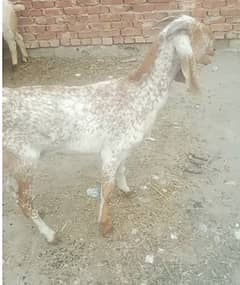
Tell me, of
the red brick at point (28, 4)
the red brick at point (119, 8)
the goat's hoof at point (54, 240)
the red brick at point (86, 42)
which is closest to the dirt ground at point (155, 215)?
the goat's hoof at point (54, 240)

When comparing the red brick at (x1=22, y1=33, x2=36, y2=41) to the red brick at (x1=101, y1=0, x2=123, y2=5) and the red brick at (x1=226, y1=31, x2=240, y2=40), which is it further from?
the red brick at (x1=226, y1=31, x2=240, y2=40)

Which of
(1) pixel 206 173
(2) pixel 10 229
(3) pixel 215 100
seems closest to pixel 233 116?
(3) pixel 215 100

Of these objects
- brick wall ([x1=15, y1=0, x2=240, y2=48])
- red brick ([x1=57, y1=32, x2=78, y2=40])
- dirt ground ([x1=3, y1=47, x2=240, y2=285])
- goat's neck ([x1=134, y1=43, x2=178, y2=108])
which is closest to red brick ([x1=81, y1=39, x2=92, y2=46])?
brick wall ([x1=15, y1=0, x2=240, y2=48])

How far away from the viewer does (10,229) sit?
4230 mm

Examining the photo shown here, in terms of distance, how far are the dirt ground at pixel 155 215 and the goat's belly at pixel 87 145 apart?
483 millimetres

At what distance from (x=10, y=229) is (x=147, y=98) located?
1638mm

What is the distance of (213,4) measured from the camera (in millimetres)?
6453

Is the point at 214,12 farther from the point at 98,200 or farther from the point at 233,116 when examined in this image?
the point at 98,200

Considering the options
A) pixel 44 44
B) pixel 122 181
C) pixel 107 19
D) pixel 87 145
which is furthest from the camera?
pixel 44 44

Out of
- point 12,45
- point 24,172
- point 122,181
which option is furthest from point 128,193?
point 12,45

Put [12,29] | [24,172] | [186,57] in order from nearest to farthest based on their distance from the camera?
[186,57] < [24,172] < [12,29]

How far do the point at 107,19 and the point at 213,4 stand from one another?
1397mm

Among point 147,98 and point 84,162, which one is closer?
point 147,98

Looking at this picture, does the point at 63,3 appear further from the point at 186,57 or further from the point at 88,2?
the point at 186,57
